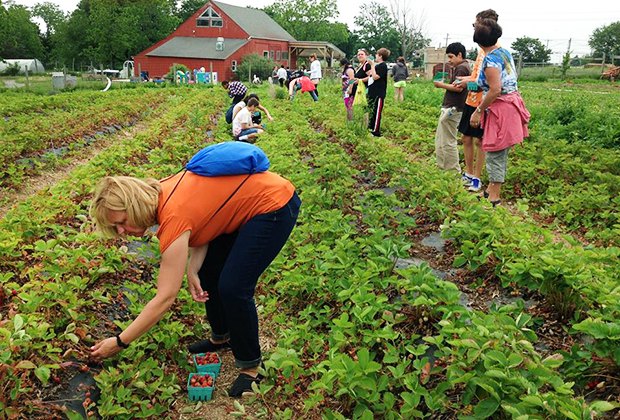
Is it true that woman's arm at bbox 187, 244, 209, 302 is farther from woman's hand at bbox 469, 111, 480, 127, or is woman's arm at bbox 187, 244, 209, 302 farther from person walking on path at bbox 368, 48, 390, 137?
person walking on path at bbox 368, 48, 390, 137

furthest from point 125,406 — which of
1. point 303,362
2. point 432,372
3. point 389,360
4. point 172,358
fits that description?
point 432,372

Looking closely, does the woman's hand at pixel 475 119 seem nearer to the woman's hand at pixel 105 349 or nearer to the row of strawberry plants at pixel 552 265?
the row of strawberry plants at pixel 552 265

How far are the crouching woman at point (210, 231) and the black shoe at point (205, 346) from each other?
0.92 feet

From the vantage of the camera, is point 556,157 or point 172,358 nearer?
point 172,358

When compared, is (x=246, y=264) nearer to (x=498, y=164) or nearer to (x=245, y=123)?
(x=498, y=164)

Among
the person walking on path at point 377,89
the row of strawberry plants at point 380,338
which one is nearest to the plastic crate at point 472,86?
the row of strawberry plants at point 380,338

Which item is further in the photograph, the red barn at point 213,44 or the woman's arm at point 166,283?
the red barn at point 213,44

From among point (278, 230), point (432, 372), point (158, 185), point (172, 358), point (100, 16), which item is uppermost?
point (100, 16)

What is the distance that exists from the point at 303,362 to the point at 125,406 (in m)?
1.01

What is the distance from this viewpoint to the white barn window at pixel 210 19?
4766cm

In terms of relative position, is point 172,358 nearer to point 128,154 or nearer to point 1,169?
point 128,154

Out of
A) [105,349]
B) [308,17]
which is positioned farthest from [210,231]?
[308,17]

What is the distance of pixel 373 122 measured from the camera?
32.4ft

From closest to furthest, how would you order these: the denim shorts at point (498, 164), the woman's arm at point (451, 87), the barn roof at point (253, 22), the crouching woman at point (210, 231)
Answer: the crouching woman at point (210, 231) < the denim shorts at point (498, 164) < the woman's arm at point (451, 87) < the barn roof at point (253, 22)
